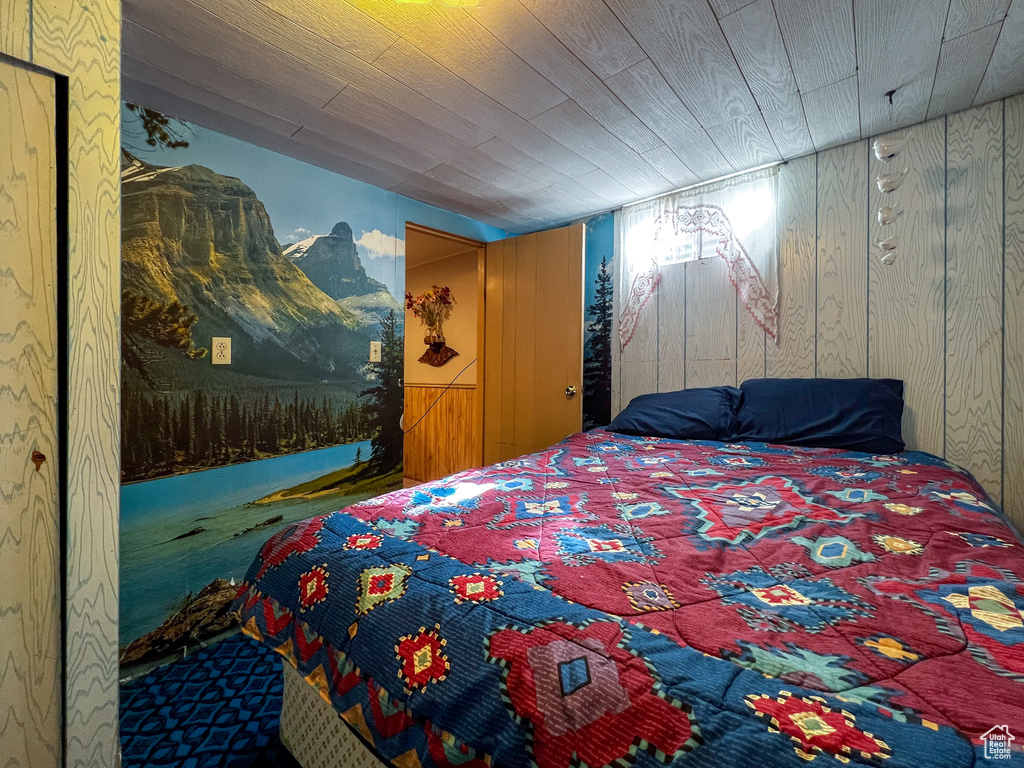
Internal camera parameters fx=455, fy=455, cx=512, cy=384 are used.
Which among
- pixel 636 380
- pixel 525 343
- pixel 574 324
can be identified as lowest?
pixel 636 380

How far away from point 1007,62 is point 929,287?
0.82 meters

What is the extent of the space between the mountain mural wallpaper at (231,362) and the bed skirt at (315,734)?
3.27ft

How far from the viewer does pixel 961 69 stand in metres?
1.66

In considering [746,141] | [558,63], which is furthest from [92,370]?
[746,141]

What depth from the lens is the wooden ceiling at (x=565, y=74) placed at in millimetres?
1392

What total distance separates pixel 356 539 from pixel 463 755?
0.51m

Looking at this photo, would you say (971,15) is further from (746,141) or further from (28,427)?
(28,427)

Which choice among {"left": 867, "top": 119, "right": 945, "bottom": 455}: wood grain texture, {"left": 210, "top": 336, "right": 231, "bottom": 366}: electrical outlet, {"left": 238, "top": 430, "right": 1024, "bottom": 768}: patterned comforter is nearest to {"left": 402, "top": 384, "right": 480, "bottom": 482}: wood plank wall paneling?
{"left": 210, "top": 336, "right": 231, "bottom": 366}: electrical outlet

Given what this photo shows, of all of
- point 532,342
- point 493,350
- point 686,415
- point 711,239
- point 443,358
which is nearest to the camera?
point 686,415

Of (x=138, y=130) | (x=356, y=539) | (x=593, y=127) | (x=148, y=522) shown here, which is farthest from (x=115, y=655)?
(x=593, y=127)

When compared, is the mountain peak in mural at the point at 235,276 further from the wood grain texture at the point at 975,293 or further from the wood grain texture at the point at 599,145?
the wood grain texture at the point at 975,293

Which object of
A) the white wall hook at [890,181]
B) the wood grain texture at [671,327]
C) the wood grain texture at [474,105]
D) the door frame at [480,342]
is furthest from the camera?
the door frame at [480,342]

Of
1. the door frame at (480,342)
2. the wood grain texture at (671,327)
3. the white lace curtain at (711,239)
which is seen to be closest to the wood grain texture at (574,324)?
the white lace curtain at (711,239)

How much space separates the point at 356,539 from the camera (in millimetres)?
1020
